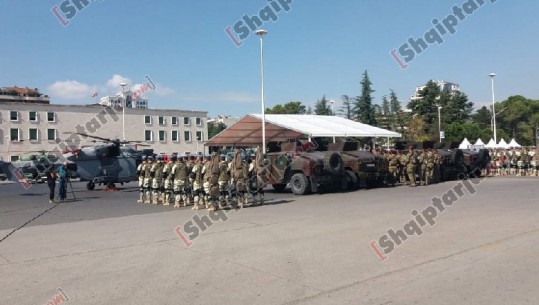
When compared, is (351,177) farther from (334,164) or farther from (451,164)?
(451,164)

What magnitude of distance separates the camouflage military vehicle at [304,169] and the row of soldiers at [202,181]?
2.05 metres

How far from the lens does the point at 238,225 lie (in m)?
11.1

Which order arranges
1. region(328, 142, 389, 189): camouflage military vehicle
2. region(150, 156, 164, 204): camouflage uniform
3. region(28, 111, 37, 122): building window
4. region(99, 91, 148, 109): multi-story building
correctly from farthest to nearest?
1. region(99, 91, 148, 109): multi-story building
2. region(28, 111, 37, 122): building window
3. region(328, 142, 389, 189): camouflage military vehicle
4. region(150, 156, 164, 204): camouflage uniform

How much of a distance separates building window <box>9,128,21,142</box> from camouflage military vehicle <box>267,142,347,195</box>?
42.5 meters

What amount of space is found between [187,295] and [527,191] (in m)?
15.1

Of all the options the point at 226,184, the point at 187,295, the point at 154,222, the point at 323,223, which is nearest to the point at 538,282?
the point at 187,295

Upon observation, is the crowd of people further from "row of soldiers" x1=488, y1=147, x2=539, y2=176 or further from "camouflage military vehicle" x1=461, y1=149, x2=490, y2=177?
"row of soldiers" x1=488, y1=147, x2=539, y2=176

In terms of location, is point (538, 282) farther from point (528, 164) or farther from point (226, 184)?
point (528, 164)

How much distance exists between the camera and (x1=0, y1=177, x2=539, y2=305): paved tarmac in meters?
5.79

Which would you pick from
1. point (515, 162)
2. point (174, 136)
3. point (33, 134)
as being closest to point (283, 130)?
point (515, 162)

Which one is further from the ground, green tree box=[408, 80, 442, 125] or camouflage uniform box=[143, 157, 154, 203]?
green tree box=[408, 80, 442, 125]

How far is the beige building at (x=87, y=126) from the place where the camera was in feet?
173

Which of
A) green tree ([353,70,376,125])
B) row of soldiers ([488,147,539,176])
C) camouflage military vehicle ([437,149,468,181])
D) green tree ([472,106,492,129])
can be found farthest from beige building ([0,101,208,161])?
green tree ([472,106,492,129])

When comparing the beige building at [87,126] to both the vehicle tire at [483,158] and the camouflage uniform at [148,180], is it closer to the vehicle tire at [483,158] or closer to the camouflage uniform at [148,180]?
the camouflage uniform at [148,180]
